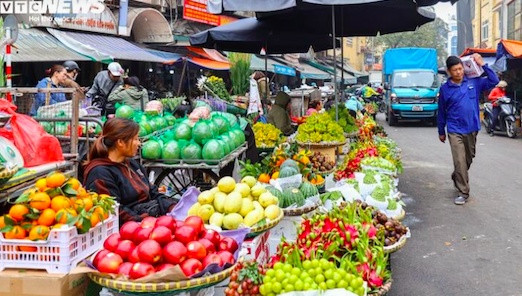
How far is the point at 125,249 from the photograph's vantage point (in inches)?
124

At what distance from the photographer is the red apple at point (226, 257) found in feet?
10.7

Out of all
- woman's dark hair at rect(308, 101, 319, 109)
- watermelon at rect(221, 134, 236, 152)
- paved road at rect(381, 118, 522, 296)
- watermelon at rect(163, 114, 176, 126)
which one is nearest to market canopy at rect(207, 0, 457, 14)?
watermelon at rect(221, 134, 236, 152)

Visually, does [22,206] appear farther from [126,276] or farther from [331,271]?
[331,271]

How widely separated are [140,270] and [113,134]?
1430 millimetres

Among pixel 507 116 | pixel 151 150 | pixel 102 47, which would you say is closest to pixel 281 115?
pixel 151 150

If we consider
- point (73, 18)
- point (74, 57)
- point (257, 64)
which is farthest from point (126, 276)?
point (257, 64)

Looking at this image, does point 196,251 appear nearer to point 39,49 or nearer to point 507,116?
point 39,49

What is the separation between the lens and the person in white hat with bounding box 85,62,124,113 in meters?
9.16

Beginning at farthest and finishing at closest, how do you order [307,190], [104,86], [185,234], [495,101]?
[495,101] → [104,86] → [307,190] → [185,234]

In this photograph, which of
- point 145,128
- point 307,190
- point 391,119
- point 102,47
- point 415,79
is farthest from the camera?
point 391,119

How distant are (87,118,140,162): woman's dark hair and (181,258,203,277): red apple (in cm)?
137

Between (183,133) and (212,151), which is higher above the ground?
(183,133)

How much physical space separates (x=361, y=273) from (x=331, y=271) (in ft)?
1.28

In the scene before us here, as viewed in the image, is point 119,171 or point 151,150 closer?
point 119,171
